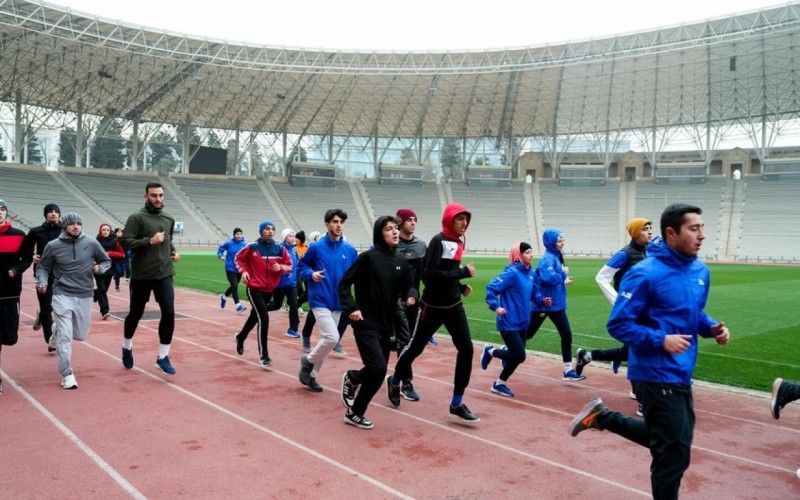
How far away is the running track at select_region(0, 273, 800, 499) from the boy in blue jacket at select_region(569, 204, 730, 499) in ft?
3.14

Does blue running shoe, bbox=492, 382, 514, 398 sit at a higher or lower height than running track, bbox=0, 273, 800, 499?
lower

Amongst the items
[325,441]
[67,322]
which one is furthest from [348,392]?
[67,322]

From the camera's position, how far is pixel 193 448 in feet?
16.8

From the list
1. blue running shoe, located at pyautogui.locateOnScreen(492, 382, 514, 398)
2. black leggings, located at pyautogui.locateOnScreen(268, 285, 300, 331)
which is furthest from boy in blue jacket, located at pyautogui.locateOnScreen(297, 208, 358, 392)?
black leggings, located at pyautogui.locateOnScreen(268, 285, 300, 331)

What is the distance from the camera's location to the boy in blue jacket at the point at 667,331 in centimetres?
363

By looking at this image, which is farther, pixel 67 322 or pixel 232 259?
pixel 232 259

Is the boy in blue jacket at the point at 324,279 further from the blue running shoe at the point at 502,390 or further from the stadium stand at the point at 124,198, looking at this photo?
the stadium stand at the point at 124,198

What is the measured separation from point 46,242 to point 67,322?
1.54m

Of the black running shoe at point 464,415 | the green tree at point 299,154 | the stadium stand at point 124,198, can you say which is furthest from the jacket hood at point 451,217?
the green tree at point 299,154

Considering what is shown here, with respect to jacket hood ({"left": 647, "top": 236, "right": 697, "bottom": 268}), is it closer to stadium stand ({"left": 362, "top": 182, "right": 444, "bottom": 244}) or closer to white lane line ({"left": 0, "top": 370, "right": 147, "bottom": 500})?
white lane line ({"left": 0, "top": 370, "right": 147, "bottom": 500})

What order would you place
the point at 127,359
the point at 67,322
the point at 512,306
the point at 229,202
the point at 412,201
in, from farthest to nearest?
the point at 412,201 → the point at 229,202 → the point at 127,359 → the point at 512,306 → the point at 67,322

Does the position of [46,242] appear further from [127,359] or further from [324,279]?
[324,279]

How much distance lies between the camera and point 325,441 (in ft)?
17.7

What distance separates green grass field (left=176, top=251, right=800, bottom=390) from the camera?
29.7 ft
